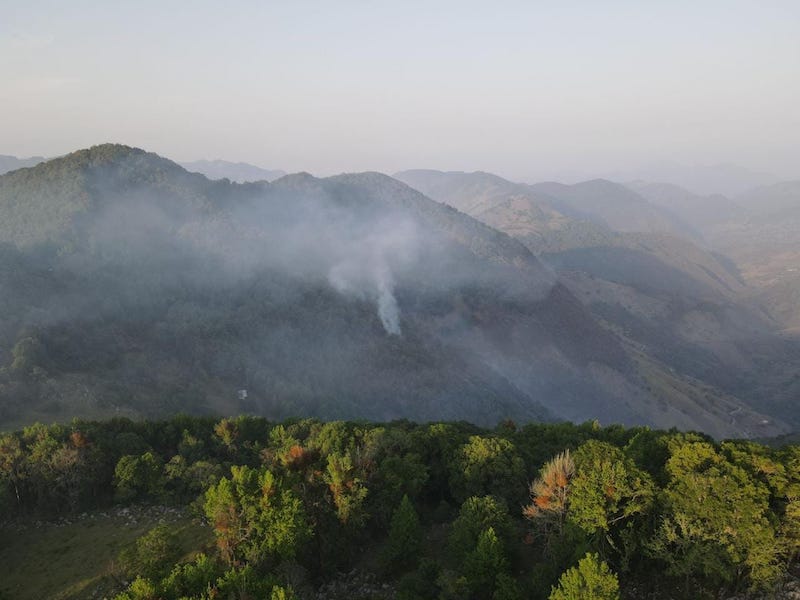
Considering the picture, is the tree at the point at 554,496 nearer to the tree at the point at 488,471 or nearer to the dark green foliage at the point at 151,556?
the tree at the point at 488,471

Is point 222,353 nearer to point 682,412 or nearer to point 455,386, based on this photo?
point 455,386

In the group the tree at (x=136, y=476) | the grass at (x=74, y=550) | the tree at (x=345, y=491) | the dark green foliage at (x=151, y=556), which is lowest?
the grass at (x=74, y=550)

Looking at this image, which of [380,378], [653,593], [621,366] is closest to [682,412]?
[621,366]

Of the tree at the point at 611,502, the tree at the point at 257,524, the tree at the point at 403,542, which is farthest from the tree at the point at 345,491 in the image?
the tree at the point at 611,502

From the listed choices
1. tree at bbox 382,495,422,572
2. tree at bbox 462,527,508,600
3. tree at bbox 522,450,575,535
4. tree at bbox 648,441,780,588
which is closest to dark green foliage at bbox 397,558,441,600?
tree at bbox 462,527,508,600

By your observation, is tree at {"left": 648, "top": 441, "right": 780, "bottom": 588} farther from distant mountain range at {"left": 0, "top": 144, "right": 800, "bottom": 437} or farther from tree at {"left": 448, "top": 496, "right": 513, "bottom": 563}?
distant mountain range at {"left": 0, "top": 144, "right": 800, "bottom": 437}

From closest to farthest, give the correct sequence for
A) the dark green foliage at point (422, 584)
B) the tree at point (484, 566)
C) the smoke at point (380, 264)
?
the dark green foliage at point (422, 584) < the tree at point (484, 566) < the smoke at point (380, 264)

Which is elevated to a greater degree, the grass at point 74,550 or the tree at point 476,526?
the tree at point 476,526

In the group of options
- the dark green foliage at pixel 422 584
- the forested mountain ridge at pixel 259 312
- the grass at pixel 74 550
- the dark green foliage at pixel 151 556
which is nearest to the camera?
the dark green foliage at pixel 422 584
